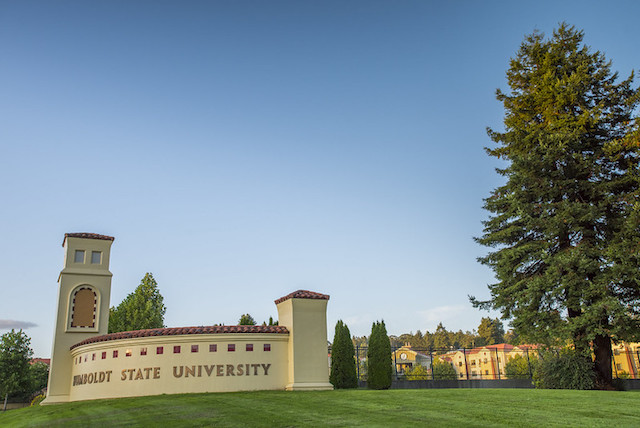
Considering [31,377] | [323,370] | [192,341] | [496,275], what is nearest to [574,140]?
[496,275]

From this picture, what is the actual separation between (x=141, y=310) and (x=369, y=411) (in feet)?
136

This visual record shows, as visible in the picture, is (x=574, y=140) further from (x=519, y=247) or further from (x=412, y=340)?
(x=412, y=340)

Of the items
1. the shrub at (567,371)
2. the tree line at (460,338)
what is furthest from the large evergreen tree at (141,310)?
the tree line at (460,338)

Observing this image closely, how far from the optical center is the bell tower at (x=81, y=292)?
29.8 meters

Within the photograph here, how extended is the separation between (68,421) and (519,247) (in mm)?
20763

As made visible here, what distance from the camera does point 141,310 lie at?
167 feet

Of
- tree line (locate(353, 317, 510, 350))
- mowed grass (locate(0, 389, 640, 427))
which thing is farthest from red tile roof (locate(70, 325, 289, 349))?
tree line (locate(353, 317, 510, 350))

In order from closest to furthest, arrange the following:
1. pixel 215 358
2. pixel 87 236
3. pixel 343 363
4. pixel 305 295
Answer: pixel 215 358 < pixel 305 295 < pixel 343 363 < pixel 87 236

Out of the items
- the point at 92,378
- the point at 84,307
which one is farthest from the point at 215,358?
the point at 84,307

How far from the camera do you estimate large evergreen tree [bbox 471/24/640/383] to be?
2311 cm

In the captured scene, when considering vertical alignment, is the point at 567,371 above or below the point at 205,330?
below

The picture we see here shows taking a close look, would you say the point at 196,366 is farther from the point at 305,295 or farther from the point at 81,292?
the point at 81,292

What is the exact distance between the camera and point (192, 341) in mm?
22906

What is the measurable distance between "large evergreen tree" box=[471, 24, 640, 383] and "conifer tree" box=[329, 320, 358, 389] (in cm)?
762
